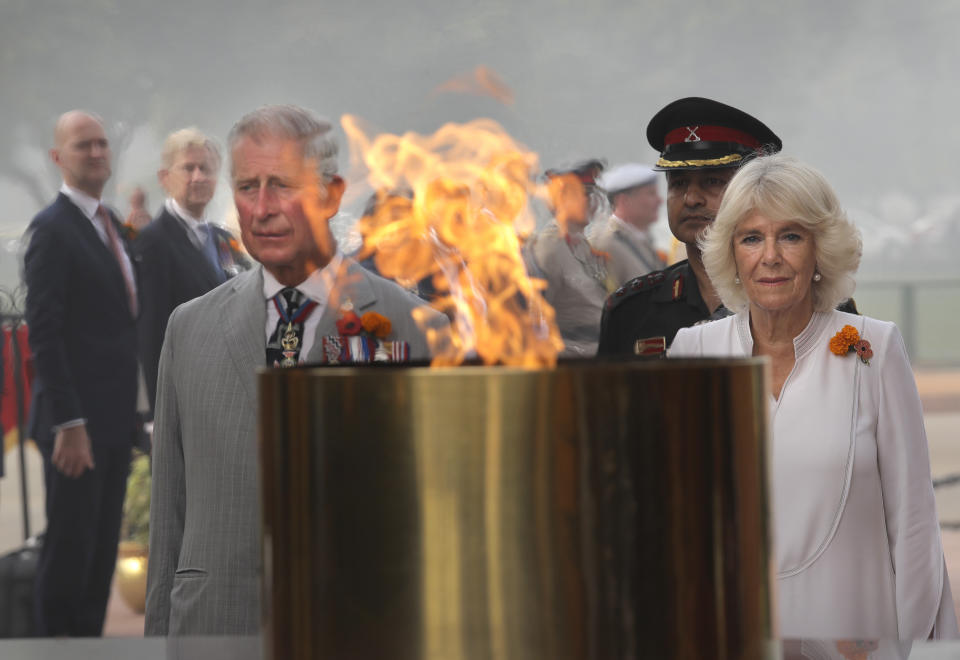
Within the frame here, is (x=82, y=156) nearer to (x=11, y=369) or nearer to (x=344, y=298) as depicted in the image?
(x=11, y=369)

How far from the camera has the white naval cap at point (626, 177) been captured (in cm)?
450

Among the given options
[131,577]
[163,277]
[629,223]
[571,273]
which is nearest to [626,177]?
[629,223]

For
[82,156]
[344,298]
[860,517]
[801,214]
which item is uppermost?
[82,156]

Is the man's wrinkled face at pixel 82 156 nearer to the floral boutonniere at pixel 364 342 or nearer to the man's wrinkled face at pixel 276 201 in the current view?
→ the man's wrinkled face at pixel 276 201

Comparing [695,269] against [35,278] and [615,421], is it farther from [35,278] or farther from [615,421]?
[35,278]

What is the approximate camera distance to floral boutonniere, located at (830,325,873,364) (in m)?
1.87

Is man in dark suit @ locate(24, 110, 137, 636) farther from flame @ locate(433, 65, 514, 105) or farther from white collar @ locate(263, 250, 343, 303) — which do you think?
flame @ locate(433, 65, 514, 105)

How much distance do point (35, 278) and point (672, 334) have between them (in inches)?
95.4

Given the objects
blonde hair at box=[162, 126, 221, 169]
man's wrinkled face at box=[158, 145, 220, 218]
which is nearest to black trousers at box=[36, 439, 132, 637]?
man's wrinkled face at box=[158, 145, 220, 218]

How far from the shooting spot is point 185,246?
4.10m

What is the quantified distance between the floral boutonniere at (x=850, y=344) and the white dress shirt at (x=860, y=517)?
2 centimetres

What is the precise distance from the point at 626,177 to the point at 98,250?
6.36 feet

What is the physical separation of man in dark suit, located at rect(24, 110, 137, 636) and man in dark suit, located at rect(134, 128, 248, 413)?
0.06 meters

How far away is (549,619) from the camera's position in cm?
91
